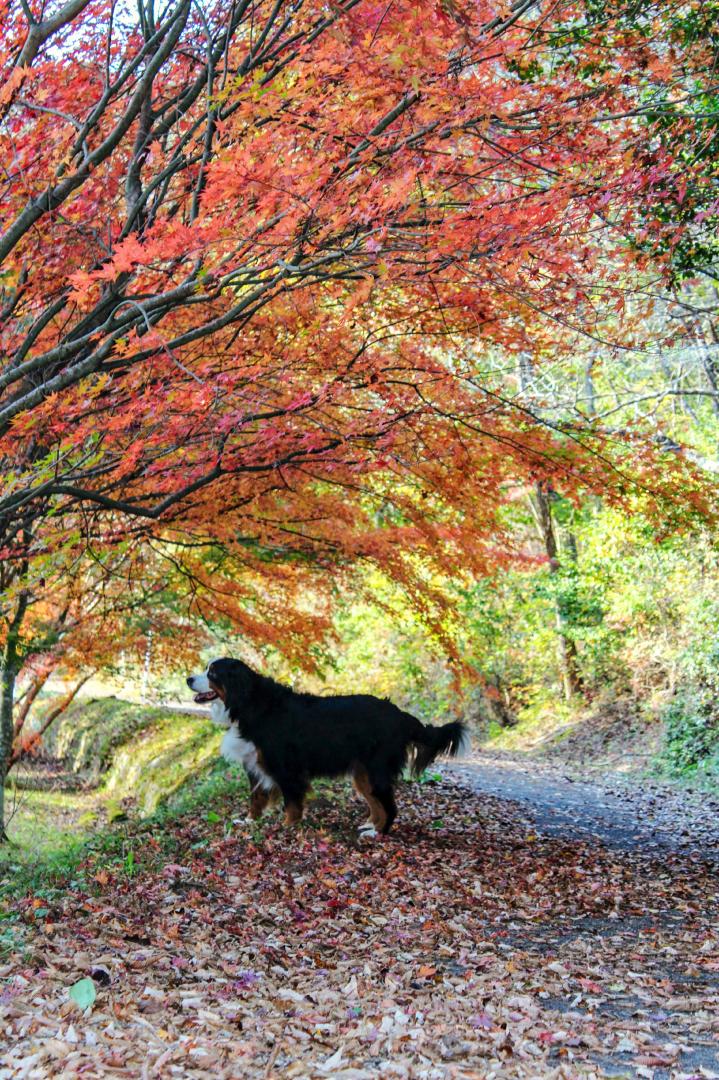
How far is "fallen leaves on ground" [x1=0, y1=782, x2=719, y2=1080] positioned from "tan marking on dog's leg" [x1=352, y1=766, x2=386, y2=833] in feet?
0.59

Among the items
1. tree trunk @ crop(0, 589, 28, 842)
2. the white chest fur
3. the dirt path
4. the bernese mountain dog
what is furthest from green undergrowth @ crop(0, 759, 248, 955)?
the dirt path

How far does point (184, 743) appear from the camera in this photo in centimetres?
1280

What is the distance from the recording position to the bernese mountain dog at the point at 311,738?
24.1 feet

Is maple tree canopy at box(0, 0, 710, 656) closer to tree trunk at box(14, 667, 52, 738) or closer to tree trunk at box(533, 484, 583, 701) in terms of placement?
tree trunk at box(14, 667, 52, 738)

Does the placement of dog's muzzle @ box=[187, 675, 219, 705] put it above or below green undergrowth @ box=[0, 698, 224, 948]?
above

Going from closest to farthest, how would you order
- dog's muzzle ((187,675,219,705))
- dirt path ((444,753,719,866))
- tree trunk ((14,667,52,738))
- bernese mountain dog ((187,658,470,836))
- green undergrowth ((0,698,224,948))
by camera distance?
bernese mountain dog ((187,658,470,836)) < dog's muzzle ((187,675,219,705)) < green undergrowth ((0,698,224,948)) < dirt path ((444,753,719,866)) < tree trunk ((14,667,52,738))

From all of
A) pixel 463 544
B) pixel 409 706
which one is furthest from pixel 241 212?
pixel 409 706

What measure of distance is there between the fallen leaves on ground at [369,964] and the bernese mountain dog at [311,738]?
37 centimetres

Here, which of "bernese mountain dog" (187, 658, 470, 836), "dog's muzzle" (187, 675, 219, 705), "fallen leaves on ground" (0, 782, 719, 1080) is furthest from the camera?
"dog's muzzle" (187, 675, 219, 705)

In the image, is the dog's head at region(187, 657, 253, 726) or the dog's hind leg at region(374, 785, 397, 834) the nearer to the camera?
the dog's hind leg at region(374, 785, 397, 834)

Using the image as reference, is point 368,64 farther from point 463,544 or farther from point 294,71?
point 463,544

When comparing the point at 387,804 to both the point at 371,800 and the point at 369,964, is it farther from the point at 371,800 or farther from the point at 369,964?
the point at 369,964

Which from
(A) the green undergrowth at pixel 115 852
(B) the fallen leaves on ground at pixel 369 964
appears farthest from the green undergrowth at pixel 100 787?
(B) the fallen leaves on ground at pixel 369 964

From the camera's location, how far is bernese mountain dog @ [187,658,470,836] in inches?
289
